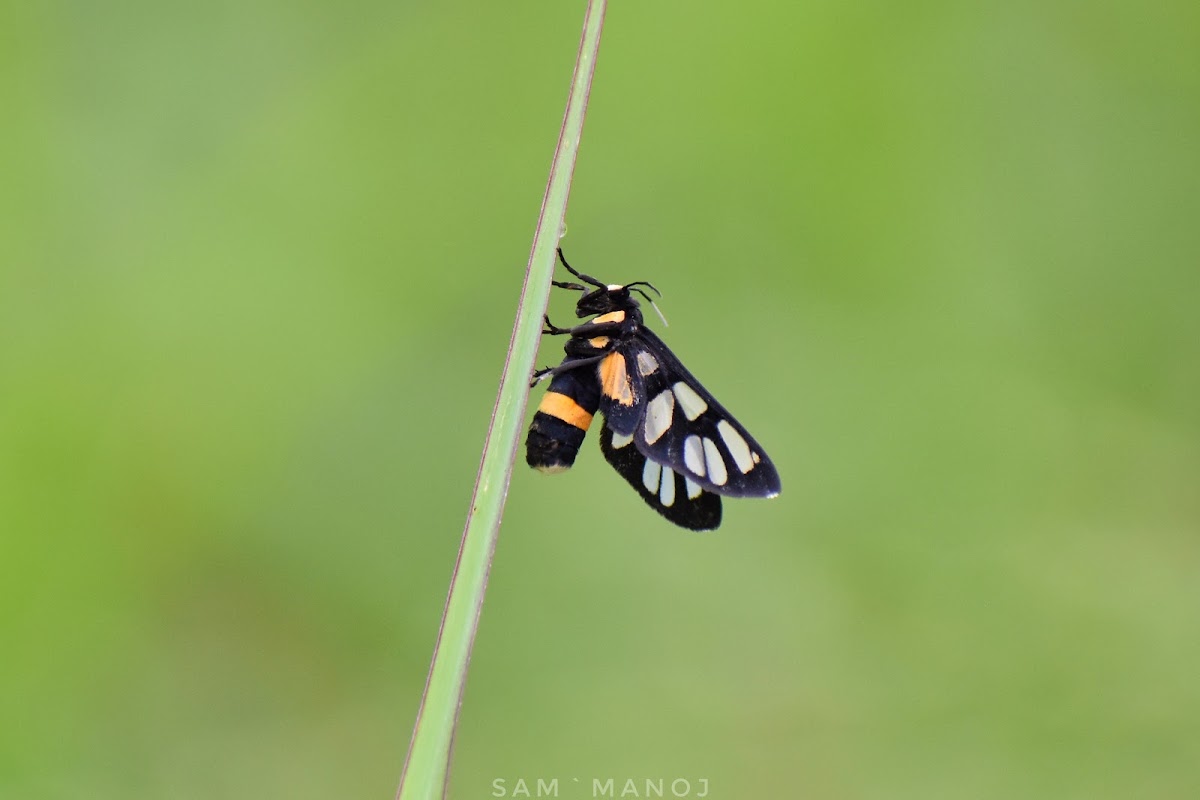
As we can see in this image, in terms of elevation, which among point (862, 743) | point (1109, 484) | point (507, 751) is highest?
point (1109, 484)

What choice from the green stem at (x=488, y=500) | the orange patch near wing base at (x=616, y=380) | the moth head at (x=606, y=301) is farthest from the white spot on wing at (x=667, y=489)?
the green stem at (x=488, y=500)

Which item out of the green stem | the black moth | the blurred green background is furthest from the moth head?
the green stem

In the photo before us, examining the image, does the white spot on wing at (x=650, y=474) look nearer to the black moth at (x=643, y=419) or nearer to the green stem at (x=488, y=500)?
the black moth at (x=643, y=419)

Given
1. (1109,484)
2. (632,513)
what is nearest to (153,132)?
(632,513)

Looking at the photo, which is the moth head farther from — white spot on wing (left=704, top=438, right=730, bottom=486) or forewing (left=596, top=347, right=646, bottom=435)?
white spot on wing (left=704, top=438, right=730, bottom=486)

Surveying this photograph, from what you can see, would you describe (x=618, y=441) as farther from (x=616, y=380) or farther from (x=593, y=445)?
(x=593, y=445)

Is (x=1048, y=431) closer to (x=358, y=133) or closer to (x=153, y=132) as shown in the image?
(x=358, y=133)
